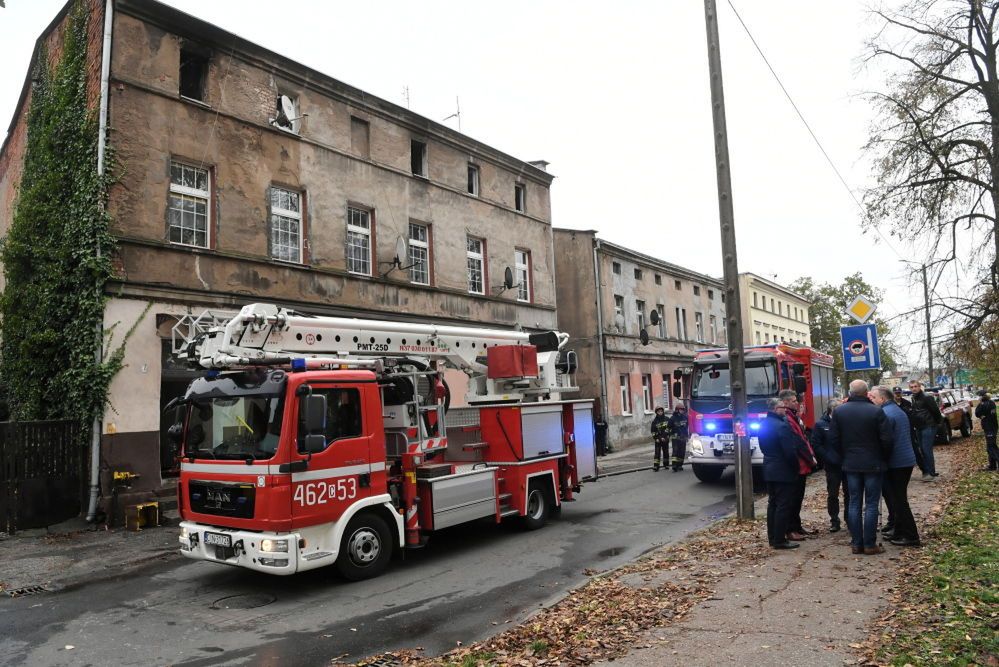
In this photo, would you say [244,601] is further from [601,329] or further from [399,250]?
[601,329]

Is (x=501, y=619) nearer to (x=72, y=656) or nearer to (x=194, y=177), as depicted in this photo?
(x=72, y=656)

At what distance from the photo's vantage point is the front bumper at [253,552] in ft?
23.7

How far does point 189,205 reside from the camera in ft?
46.7

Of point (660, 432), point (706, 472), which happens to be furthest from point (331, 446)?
point (660, 432)

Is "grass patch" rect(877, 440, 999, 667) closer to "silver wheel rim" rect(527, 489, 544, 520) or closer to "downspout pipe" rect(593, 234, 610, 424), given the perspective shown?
"silver wheel rim" rect(527, 489, 544, 520)

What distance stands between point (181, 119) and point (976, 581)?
585 inches

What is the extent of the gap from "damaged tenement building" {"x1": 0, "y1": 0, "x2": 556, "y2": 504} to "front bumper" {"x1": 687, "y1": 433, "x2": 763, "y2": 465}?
535cm

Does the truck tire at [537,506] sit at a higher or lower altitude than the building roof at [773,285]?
lower

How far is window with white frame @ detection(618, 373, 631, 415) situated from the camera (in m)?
29.4

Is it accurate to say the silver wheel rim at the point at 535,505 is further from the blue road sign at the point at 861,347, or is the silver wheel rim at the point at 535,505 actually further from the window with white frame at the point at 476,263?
the window with white frame at the point at 476,263

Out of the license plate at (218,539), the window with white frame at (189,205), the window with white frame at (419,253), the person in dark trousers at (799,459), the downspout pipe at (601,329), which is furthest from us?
the downspout pipe at (601,329)

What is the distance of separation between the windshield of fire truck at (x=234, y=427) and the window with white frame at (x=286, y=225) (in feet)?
27.0

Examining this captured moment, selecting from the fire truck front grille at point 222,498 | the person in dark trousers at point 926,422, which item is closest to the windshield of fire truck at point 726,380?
the person in dark trousers at point 926,422

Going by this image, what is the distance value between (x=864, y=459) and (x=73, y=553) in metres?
10.8
